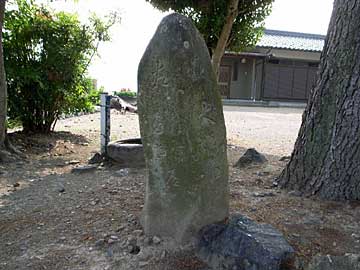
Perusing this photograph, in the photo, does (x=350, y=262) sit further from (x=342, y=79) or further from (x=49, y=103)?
(x=49, y=103)

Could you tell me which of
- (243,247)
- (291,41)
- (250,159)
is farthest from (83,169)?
(291,41)

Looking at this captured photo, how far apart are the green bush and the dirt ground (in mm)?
2388

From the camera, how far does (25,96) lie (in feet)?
24.0

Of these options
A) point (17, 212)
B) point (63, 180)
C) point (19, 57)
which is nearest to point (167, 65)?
point (17, 212)

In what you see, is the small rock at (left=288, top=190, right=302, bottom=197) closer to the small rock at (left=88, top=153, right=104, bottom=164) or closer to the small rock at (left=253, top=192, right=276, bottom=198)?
the small rock at (left=253, top=192, right=276, bottom=198)

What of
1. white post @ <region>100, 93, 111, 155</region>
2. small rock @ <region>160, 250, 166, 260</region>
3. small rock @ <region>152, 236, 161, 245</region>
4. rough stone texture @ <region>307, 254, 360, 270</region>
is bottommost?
small rock @ <region>160, 250, 166, 260</region>

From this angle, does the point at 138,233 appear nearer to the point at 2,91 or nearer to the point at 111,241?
the point at 111,241

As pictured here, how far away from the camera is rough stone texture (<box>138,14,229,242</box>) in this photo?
93.0 inches

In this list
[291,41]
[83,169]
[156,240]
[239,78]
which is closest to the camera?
[156,240]

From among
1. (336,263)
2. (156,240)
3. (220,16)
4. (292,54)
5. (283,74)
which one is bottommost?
(156,240)

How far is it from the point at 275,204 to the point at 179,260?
4.43ft

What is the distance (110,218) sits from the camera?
10.3 ft

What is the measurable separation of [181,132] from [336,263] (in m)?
1.23

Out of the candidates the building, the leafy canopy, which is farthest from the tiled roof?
the leafy canopy
